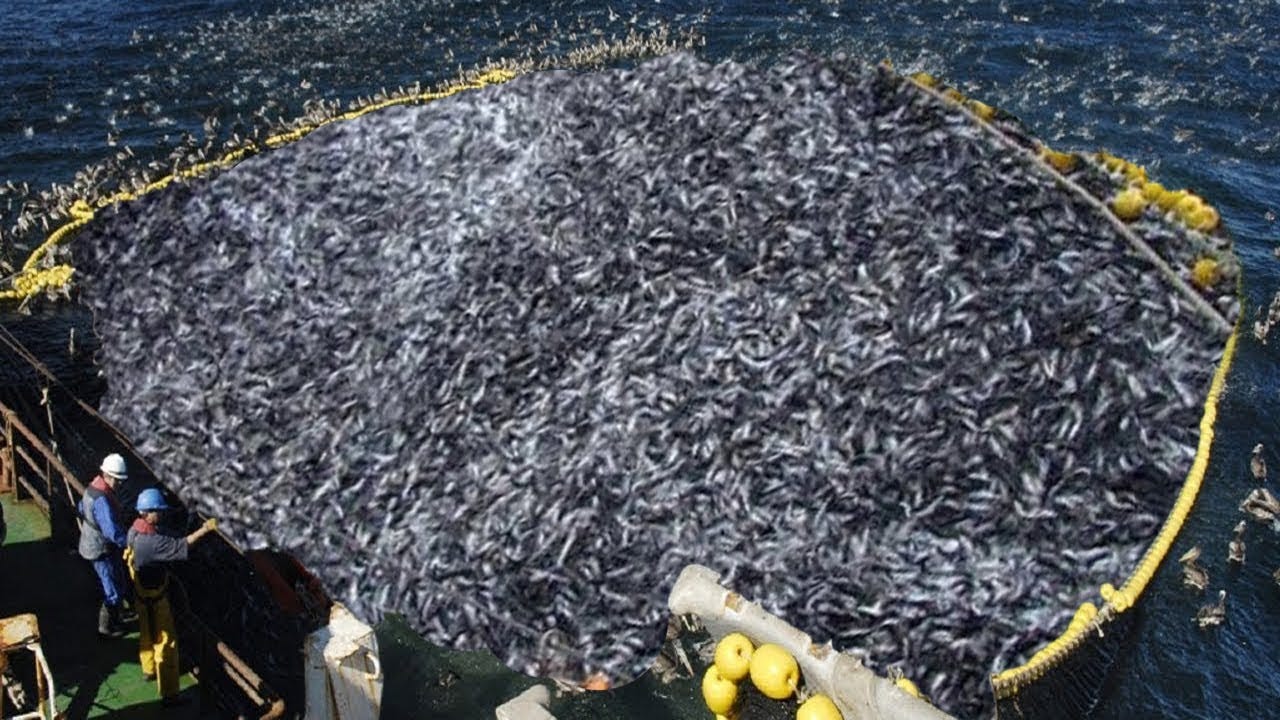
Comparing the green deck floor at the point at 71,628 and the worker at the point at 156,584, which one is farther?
the green deck floor at the point at 71,628

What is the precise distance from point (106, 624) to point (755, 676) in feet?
19.4

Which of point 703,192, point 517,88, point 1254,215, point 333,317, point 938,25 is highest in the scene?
point 517,88

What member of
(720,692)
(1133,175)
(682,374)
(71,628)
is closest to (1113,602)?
(720,692)

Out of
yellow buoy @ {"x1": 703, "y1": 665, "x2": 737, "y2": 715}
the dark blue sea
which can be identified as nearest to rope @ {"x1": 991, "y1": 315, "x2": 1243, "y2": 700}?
yellow buoy @ {"x1": 703, "y1": 665, "x2": 737, "y2": 715}

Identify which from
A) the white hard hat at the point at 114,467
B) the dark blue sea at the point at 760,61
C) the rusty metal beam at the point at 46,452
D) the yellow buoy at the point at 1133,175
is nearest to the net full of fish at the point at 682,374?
the yellow buoy at the point at 1133,175

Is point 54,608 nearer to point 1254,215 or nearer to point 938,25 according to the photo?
point 1254,215

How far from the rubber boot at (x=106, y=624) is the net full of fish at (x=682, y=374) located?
1253 mm

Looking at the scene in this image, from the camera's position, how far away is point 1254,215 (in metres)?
21.0

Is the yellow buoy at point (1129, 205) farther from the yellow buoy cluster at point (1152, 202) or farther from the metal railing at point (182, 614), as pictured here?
the metal railing at point (182, 614)

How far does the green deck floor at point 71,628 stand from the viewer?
26.7 feet

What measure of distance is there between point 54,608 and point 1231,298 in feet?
35.6

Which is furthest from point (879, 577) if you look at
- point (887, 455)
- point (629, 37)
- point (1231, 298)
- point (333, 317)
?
point (629, 37)

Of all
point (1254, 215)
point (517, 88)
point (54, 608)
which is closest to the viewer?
point (54, 608)

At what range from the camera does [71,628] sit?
8766 millimetres
